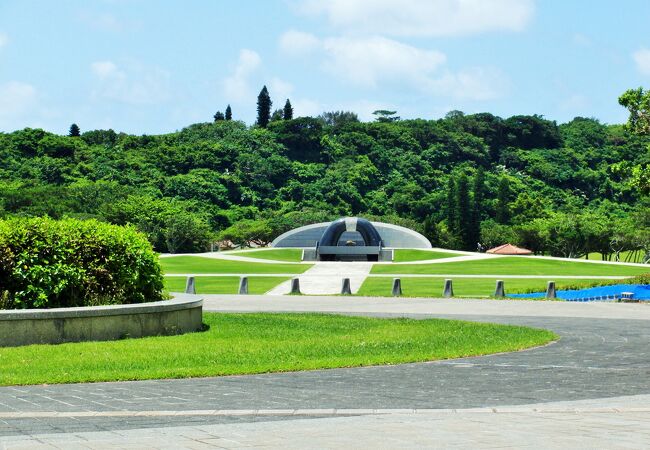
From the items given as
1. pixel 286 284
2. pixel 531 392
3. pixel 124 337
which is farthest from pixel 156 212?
pixel 531 392

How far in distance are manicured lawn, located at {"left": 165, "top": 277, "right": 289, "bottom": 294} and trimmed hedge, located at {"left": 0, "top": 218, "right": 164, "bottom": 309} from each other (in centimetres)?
1930

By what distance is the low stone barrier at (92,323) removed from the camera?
46.6 ft

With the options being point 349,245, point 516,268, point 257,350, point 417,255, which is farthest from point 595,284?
point 349,245

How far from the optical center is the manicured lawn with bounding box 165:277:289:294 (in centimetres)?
3838

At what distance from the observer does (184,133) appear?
490 ft

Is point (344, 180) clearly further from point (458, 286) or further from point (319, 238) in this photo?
point (458, 286)

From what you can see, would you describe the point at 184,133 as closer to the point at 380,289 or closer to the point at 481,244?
the point at 481,244

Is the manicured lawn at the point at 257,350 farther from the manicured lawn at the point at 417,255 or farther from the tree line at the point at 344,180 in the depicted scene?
the tree line at the point at 344,180

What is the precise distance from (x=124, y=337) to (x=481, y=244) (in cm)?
9396

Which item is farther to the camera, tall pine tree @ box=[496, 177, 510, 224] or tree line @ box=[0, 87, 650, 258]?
tall pine tree @ box=[496, 177, 510, 224]

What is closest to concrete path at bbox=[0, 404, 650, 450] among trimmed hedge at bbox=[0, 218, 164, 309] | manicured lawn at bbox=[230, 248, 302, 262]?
trimmed hedge at bbox=[0, 218, 164, 309]

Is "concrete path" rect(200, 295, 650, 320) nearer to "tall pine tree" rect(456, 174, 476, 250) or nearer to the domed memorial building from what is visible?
the domed memorial building

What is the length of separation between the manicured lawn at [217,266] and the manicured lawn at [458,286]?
11027mm

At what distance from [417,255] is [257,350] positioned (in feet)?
212
